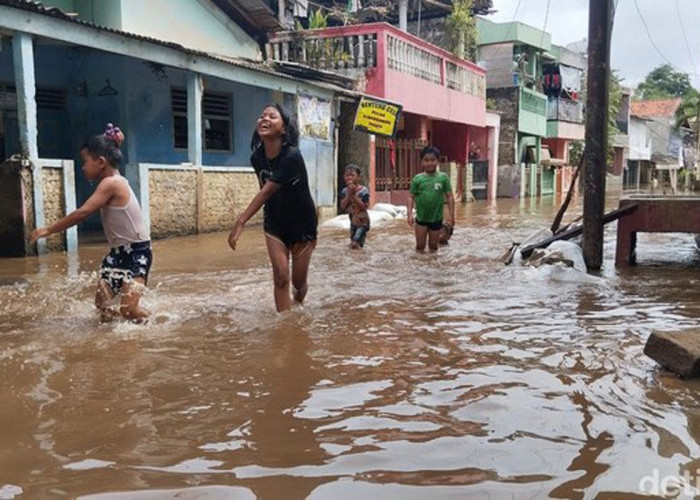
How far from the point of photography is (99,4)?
41.7ft

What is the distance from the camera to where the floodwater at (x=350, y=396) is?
2312 millimetres

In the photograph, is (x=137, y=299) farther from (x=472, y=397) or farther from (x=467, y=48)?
(x=467, y=48)

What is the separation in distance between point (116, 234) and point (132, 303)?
53 centimetres

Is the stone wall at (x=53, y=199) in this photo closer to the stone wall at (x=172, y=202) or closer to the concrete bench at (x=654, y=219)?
the stone wall at (x=172, y=202)

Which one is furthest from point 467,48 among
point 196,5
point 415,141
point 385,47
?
point 196,5

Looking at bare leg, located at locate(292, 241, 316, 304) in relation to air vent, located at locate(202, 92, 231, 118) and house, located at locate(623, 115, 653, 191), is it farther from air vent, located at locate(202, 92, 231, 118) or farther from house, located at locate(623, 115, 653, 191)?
house, located at locate(623, 115, 653, 191)

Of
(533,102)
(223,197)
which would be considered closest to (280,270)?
(223,197)

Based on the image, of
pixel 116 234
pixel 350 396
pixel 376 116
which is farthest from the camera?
pixel 376 116

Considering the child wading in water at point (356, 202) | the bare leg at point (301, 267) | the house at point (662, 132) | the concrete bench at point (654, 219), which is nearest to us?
the bare leg at point (301, 267)

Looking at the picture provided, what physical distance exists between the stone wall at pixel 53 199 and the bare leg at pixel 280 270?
5.21 meters

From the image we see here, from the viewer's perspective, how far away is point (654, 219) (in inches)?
295

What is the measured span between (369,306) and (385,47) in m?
13.8

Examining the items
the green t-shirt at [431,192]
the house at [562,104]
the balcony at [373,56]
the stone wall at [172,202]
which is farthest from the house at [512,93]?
the green t-shirt at [431,192]

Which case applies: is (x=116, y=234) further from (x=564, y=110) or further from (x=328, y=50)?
(x=564, y=110)
